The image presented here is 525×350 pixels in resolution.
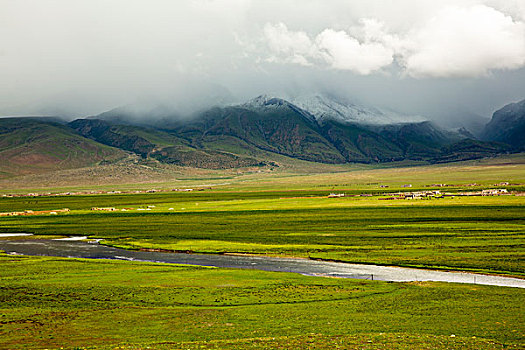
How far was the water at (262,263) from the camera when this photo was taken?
1943 inches

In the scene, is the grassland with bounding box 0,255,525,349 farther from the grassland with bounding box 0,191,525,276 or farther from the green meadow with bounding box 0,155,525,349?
the grassland with bounding box 0,191,525,276

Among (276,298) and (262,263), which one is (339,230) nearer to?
(262,263)

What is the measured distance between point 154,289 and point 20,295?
1155 centimetres

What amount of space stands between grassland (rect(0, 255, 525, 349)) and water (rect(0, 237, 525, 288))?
172 inches

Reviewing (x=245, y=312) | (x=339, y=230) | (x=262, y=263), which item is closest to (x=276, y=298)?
(x=245, y=312)

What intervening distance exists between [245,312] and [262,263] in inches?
957

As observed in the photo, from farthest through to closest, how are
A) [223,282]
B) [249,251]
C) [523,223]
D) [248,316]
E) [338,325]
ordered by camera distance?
A: [523,223]
[249,251]
[223,282]
[248,316]
[338,325]

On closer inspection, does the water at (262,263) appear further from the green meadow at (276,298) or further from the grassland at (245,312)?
the grassland at (245,312)

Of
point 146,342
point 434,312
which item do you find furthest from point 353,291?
point 146,342

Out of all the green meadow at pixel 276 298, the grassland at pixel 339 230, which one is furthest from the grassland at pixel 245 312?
the grassland at pixel 339 230

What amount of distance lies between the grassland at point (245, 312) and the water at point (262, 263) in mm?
4372

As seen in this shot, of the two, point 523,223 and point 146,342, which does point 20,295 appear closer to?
point 146,342

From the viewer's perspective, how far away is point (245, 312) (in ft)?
119

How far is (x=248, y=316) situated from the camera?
116ft
